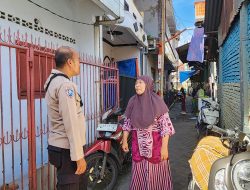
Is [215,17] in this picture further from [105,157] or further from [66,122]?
[66,122]

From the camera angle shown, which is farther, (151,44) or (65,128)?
(151,44)

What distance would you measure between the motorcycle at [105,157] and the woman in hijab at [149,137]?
0.64m

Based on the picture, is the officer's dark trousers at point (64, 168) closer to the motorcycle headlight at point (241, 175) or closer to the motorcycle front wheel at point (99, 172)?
the motorcycle headlight at point (241, 175)

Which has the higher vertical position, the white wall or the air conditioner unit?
the air conditioner unit

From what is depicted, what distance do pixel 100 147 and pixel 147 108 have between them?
1.06 m

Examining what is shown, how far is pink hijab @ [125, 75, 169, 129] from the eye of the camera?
158 inches

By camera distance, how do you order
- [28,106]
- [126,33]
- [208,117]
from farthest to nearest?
[126,33] → [208,117] → [28,106]

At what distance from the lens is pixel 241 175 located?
7.67 ft

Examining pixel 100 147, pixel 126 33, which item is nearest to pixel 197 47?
pixel 126 33

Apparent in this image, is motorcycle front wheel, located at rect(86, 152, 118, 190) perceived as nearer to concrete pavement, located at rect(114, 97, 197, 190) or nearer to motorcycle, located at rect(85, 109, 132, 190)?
motorcycle, located at rect(85, 109, 132, 190)

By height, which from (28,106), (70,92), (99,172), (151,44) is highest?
(151,44)

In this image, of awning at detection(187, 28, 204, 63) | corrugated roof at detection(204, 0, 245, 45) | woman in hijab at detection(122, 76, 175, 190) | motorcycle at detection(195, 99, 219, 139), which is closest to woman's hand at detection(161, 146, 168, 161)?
woman in hijab at detection(122, 76, 175, 190)

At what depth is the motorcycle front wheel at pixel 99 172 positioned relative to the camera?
4570 millimetres

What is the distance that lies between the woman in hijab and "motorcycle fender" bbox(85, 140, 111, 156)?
0.61 m
